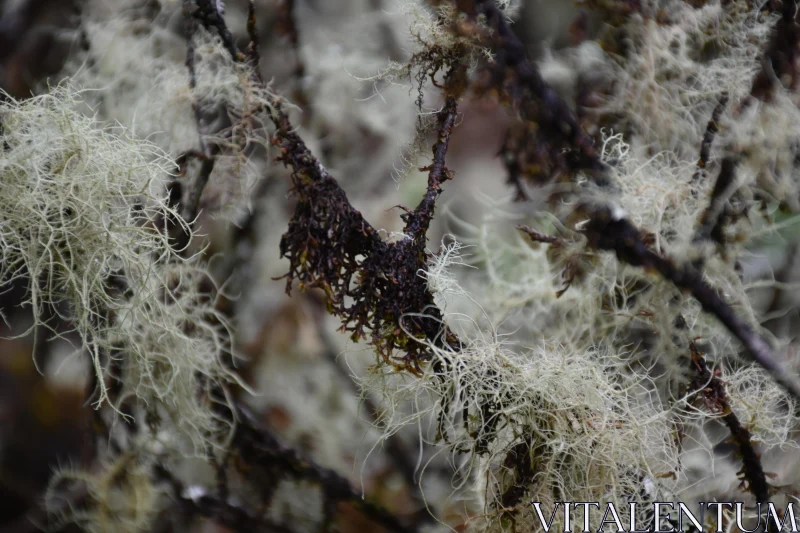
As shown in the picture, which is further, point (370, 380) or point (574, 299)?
point (574, 299)

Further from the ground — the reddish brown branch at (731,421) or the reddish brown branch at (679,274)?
the reddish brown branch at (679,274)

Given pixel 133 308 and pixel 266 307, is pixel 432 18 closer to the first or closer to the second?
pixel 133 308

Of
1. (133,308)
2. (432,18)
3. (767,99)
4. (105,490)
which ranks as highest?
(767,99)

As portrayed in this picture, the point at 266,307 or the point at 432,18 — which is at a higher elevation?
the point at 432,18

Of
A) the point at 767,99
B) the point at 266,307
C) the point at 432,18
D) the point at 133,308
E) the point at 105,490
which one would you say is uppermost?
the point at 767,99

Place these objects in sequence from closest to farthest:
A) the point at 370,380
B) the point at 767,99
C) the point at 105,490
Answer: the point at 370,380, the point at 767,99, the point at 105,490

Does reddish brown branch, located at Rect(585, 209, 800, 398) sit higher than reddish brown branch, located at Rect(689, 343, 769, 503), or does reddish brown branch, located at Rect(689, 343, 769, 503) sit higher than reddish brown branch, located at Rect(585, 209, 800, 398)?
reddish brown branch, located at Rect(585, 209, 800, 398)

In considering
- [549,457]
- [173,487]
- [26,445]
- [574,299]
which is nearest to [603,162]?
[574,299]

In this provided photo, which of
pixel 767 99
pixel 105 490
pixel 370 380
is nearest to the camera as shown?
pixel 370 380

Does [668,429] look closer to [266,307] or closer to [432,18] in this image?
[432,18]
